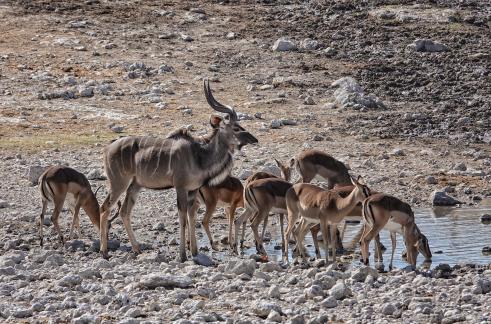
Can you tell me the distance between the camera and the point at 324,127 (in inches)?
973

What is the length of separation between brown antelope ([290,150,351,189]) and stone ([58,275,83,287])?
6.88m

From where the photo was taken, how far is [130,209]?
53.6ft

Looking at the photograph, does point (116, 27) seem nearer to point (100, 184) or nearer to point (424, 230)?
point (100, 184)

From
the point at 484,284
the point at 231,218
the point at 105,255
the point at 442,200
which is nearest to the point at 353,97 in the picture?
the point at 442,200

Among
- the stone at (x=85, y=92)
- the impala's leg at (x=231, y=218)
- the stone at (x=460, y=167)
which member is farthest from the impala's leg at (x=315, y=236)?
the stone at (x=85, y=92)

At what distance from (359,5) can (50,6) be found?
8.24 metres

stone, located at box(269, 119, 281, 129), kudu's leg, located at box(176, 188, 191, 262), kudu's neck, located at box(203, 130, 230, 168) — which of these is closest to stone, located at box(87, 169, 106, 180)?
stone, located at box(269, 119, 281, 129)

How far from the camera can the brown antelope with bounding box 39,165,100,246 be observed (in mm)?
16938

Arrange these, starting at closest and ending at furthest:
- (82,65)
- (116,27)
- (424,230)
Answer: (424,230)
(82,65)
(116,27)

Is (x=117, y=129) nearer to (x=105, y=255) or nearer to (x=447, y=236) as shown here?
(x=447, y=236)

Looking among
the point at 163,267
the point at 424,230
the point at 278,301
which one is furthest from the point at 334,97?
the point at 278,301

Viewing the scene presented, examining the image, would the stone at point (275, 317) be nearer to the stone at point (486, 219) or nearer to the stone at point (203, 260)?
the stone at point (203, 260)

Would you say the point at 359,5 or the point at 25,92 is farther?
the point at 359,5

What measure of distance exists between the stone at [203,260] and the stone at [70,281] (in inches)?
84.2
